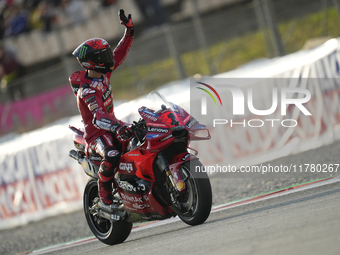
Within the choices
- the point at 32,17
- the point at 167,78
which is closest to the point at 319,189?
the point at 167,78

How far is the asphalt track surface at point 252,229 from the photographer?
4038 mm

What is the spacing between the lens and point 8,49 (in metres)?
18.8

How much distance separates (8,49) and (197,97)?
37.0ft

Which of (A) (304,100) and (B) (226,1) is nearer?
(A) (304,100)

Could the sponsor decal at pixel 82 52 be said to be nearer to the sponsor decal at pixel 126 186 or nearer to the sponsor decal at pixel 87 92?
the sponsor decal at pixel 87 92

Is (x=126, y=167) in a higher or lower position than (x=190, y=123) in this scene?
lower

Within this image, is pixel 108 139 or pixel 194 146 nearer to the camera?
pixel 108 139

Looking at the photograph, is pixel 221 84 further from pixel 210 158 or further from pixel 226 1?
pixel 226 1

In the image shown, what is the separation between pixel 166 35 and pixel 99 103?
23.9ft

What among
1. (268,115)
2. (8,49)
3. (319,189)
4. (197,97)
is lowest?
(319,189)

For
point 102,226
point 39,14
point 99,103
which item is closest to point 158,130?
point 99,103

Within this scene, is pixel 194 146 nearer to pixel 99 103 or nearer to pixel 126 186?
pixel 126 186

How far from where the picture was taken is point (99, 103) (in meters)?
5.85

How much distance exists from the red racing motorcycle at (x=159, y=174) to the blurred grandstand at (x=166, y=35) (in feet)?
21.6
